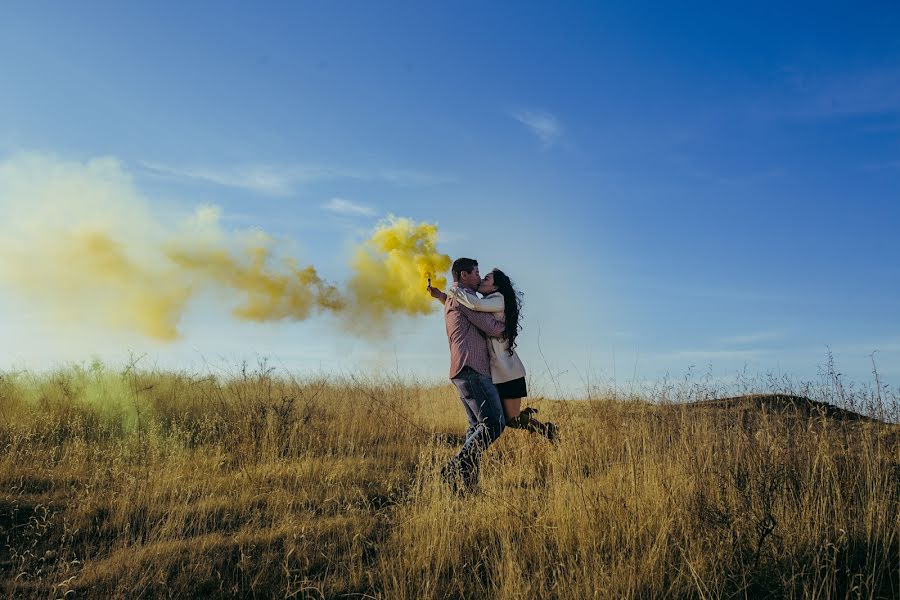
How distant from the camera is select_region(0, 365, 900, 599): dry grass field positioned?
→ 4270mm

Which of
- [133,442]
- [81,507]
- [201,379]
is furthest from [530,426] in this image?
[201,379]

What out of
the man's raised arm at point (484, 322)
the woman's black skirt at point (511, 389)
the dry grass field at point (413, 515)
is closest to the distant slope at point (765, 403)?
the dry grass field at point (413, 515)

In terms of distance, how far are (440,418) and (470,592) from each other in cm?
675

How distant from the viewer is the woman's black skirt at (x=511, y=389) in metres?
6.75

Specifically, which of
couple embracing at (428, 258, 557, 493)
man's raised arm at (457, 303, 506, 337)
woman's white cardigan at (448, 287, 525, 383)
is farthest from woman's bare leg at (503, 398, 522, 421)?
man's raised arm at (457, 303, 506, 337)

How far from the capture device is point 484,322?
6516 mm

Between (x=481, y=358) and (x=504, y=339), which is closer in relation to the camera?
(x=481, y=358)

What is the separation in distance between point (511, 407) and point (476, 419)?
0.65m

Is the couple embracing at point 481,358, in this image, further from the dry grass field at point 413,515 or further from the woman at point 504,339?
the dry grass field at point 413,515

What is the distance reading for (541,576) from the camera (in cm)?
417

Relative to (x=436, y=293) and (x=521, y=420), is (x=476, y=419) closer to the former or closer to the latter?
(x=521, y=420)

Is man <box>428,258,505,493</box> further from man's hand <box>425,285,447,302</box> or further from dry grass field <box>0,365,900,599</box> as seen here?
dry grass field <box>0,365,900,599</box>

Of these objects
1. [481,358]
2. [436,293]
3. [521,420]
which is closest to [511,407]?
[521,420]

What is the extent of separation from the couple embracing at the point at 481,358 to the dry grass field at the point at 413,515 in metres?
0.32
